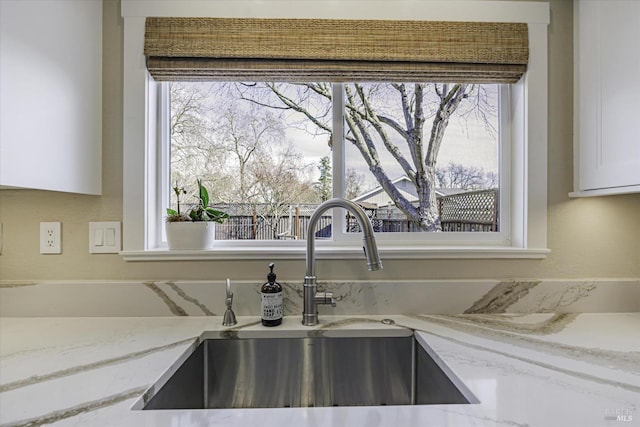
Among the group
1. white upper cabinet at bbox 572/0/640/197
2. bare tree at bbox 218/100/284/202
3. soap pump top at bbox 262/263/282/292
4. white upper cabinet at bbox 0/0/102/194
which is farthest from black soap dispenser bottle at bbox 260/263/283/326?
white upper cabinet at bbox 572/0/640/197

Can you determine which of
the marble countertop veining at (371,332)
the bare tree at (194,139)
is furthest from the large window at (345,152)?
the marble countertop veining at (371,332)

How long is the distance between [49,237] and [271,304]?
2.65 ft

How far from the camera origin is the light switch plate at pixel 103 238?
3.83 ft

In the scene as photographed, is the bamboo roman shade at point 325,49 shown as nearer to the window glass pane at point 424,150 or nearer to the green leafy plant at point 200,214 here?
the window glass pane at point 424,150

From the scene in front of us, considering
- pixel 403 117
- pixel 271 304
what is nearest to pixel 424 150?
pixel 403 117

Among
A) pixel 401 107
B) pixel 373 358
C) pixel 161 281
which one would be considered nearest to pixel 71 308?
pixel 161 281

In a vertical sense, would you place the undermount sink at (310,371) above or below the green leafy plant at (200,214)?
below

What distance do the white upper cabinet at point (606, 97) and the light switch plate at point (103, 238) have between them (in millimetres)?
1617

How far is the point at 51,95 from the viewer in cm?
97

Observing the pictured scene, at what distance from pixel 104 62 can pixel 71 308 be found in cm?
85

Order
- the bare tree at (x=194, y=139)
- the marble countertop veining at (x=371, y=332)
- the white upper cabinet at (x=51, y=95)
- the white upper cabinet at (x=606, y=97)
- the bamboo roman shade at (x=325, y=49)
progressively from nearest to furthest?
the marble countertop veining at (x=371, y=332), the white upper cabinet at (x=51, y=95), the white upper cabinet at (x=606, y=97), the bamboo roman shade at (x=325, y=49), the bare tree at (x=194, y=139)

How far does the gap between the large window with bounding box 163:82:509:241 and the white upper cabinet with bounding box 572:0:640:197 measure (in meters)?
0.27

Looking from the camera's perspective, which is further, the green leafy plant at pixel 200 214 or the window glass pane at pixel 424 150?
the window glass pane at pixel 424 150

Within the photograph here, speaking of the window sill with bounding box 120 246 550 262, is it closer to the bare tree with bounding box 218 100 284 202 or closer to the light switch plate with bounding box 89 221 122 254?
the light switch plate with bounding box 89 221 122 254
